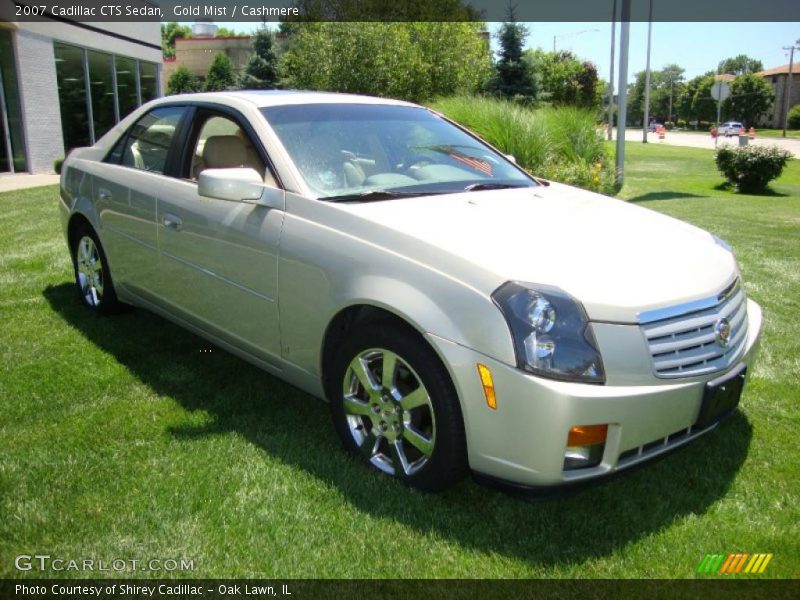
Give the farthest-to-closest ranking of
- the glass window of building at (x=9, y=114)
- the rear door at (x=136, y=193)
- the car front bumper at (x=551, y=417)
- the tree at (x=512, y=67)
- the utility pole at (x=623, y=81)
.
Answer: the tree at (x=512, y=67) < the glass window of building at (x=9, y=114) < the utility pole at (x=623, y=81) < the rear door at (x=136, y=193) < the car front bumper at (x=551, y=417)

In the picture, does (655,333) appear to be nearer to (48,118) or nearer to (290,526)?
(290,526)

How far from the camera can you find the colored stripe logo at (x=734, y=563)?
272cm

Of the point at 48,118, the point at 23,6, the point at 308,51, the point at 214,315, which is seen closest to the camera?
the point at 214,315

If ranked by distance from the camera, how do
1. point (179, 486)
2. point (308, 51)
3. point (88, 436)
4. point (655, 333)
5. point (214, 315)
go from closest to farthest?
point (655, 333), point (179, 486), point (88, 436), point (214, 315), point (308, 51)

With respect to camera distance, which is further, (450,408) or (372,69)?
(372,69)

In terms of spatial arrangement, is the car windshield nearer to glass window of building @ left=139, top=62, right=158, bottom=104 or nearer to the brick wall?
the brick wall

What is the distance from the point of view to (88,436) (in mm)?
3631

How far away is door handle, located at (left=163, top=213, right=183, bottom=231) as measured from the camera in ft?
13.6

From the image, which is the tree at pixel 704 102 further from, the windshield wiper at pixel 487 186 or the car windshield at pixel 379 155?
the windshield wiper at pixel 487 186

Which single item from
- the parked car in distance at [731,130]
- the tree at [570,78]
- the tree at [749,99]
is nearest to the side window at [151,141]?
the tree at [570,78]

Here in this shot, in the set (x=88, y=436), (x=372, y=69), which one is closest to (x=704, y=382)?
(x=88, y=436)

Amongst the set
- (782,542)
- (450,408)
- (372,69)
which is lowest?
(782,542)

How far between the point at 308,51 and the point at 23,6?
45.3ft
